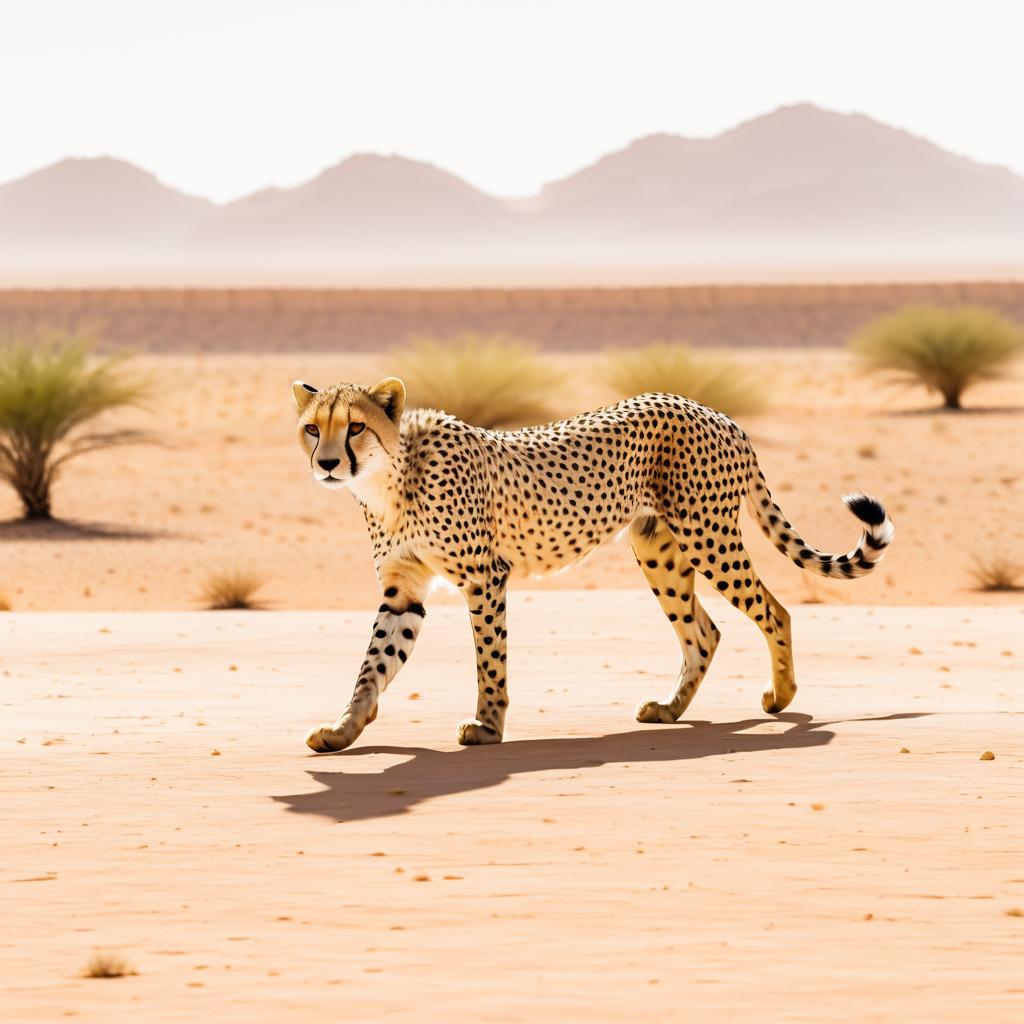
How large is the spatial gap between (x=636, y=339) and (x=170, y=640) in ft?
156

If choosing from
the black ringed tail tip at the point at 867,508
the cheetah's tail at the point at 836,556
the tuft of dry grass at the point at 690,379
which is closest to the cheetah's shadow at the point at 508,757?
the cheetah's tail at the point at 836,556

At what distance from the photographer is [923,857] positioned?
22.0ft

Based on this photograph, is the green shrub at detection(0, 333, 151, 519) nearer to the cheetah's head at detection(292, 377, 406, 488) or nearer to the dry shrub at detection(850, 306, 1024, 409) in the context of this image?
the dry shrub at detection(850, 306, 1024, 409)

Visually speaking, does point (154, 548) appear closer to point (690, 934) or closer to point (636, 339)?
point (690, 934)

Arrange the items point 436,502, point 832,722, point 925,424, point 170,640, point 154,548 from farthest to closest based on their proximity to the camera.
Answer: point 925,424 < point 154,548 < point 170,640 < point 832,722 < point 436,502

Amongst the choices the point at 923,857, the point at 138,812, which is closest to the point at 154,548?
the point at 138,812

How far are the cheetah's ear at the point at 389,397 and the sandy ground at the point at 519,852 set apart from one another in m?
1.49

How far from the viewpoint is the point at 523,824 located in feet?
23.6

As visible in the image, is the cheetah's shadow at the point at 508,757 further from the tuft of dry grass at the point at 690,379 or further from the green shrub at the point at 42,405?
the tuft of dry grass at the point at 690,379

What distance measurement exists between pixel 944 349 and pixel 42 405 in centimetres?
1695

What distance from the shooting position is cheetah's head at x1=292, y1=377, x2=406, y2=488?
26.7 feet

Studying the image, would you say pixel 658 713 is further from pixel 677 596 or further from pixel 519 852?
pixel 519 852

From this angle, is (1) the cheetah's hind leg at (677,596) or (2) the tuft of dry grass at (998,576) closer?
(1) the cheetah's hind leg at (677,596)

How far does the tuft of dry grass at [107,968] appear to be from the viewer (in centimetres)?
544
